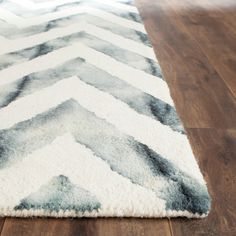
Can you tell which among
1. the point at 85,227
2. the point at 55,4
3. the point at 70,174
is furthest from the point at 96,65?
the point at 55,4

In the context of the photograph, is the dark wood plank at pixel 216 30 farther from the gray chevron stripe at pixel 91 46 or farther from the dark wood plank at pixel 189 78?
the gray chevron stripe at pixel 91 46

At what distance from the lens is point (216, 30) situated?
1.83m

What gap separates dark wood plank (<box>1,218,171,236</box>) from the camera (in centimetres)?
65

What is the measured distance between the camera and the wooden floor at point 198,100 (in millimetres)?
665

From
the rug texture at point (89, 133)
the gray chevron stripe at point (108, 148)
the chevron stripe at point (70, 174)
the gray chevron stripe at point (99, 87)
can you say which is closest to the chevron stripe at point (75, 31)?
the rug texture at point (89, 133)

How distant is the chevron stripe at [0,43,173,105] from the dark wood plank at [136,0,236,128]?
6 centimetres

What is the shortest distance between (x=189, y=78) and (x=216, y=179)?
0.56m

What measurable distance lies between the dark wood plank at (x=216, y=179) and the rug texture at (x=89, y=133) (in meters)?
0.02

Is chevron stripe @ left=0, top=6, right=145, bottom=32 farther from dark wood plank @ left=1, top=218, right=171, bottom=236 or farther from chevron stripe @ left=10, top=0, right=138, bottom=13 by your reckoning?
dark wood plank @ left=1, top=218, right=171, bottom=236

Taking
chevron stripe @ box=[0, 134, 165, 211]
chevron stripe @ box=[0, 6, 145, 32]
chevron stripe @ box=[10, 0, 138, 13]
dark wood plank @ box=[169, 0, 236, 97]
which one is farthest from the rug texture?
chevron stripe @ box=[10, 0, 138, 13]

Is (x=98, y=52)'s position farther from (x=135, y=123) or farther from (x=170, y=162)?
(x=170, y=162)

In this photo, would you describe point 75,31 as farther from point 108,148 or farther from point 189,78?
point 108,148

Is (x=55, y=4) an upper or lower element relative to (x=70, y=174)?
lower

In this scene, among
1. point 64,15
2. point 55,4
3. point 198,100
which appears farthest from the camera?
point 55,4
